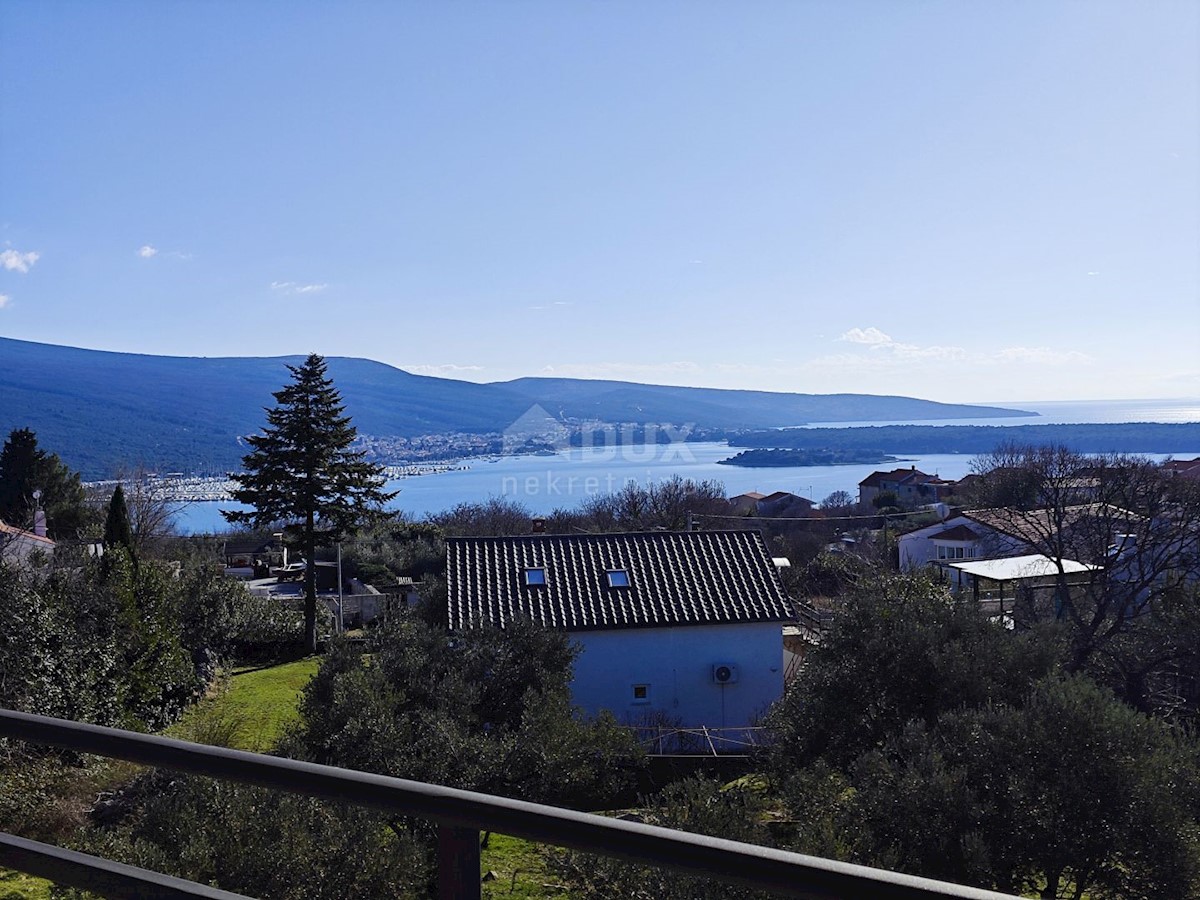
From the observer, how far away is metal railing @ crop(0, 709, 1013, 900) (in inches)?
48.3

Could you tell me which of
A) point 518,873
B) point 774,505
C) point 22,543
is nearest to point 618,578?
point 518,873

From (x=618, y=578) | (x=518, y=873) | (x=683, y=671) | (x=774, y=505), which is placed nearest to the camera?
(x=518, y=873)

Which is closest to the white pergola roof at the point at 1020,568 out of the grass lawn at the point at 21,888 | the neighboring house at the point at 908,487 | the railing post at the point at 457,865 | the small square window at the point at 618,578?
the small square window at the point at 618,578

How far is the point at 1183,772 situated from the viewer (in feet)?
22.1

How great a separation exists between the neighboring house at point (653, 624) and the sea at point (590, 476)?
27452 mm

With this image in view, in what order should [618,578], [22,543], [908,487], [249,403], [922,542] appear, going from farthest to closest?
[249,403]
[908,487]
[922,542]
[22,543]
[618,578]

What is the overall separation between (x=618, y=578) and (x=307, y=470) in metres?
10.5

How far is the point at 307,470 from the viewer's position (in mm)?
24766

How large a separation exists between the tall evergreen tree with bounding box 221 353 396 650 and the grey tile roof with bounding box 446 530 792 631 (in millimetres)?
6824

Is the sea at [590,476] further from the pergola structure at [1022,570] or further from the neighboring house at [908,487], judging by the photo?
the pergola structure at [1022,570]

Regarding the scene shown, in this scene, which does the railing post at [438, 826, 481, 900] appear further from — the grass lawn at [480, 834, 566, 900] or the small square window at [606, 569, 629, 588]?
the small square window at [606, 569, 629, 588]

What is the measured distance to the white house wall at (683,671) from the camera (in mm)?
17328

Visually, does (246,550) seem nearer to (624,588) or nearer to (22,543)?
(22,543)

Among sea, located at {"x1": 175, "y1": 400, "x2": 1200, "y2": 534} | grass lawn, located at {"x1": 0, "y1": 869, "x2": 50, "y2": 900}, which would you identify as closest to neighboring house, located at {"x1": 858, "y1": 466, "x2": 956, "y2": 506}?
sea, located at {"x1": 175, "y1": 400, "x2": 1200, "y2": 534}
